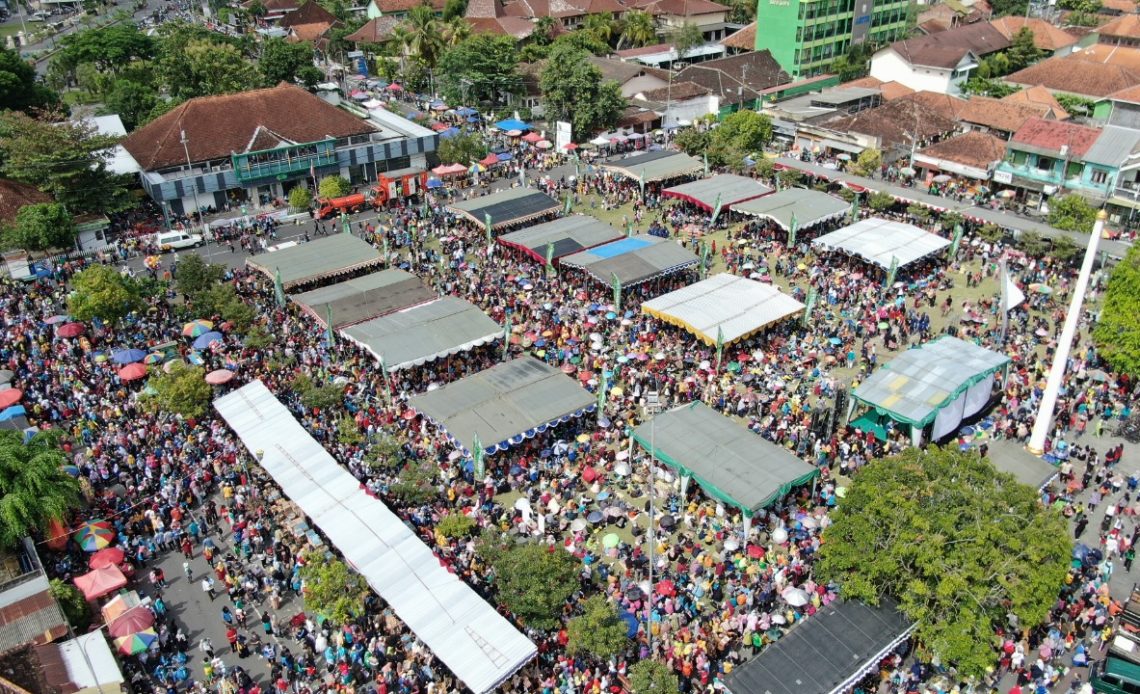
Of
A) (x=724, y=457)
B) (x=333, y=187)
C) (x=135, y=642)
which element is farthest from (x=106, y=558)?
(x=333, y=187)

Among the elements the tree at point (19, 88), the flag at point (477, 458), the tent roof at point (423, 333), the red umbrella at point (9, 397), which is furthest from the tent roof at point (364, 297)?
the tree at point (19, 88)

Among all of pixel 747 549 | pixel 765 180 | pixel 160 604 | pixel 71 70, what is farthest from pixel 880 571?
Result: pixel 71 70

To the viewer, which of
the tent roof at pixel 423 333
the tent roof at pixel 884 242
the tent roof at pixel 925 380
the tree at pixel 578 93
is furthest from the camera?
the tree at pixel 578 93

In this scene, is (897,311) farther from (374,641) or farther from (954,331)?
(374,641)

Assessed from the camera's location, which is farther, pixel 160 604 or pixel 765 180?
pixel 765 180

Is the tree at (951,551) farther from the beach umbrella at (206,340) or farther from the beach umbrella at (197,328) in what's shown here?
the beach umbrella at (197,328)

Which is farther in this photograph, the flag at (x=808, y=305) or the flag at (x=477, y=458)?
the flag at (x=808, y=305)
